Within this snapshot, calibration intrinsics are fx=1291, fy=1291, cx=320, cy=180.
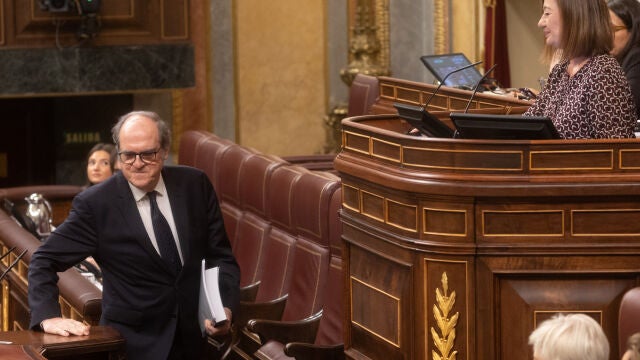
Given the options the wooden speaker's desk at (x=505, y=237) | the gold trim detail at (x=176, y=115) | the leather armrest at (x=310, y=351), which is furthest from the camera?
the gold trim detail at (x=176, y=115)

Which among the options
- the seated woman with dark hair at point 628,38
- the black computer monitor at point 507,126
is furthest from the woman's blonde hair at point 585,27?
the seated woman with dark hair at point 628,38

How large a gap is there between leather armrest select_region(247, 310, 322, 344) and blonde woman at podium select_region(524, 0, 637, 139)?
135 centimetres

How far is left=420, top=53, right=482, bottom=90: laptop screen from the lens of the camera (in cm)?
698

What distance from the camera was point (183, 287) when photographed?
357 centimetres

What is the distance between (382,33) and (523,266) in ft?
21.8

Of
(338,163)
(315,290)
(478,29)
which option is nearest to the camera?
(338,163)

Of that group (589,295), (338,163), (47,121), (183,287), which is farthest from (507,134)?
(47,121)

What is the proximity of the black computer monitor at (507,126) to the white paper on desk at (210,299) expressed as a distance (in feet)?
2.64

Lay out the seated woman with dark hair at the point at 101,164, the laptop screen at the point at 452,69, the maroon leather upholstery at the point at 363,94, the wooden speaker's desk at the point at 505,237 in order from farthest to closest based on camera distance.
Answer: the maroon leather upholstery at the point at 363,94 < the laptop screen at the point at 452,69 < the seated woman with dark hair at the point at 101,164 < the wooden speaker's desk at the point at 505,237

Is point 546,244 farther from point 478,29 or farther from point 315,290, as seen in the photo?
point 478,29

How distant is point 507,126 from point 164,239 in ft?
3.23

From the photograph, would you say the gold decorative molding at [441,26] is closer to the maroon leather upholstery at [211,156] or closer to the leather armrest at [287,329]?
the maroon leather upholstery at [211,156]

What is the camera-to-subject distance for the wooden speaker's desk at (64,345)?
3217 millimetres

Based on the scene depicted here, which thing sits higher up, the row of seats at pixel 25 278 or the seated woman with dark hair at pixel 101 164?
the seated woman with dark hair at pixel 101 164
